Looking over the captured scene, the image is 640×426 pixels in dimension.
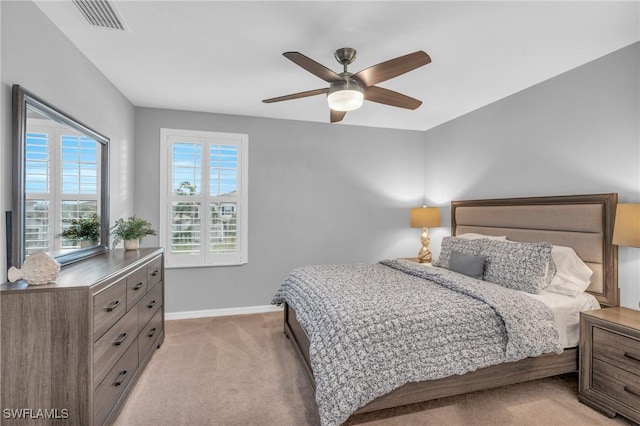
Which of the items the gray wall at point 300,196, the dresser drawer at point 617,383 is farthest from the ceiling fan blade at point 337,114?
the dresser drawer at point 617,383

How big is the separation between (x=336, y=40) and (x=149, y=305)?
8.53 ft

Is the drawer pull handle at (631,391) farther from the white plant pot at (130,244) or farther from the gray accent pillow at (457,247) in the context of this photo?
the white plant pot at (130,244)

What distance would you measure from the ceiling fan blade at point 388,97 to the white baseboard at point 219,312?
292 centimetres

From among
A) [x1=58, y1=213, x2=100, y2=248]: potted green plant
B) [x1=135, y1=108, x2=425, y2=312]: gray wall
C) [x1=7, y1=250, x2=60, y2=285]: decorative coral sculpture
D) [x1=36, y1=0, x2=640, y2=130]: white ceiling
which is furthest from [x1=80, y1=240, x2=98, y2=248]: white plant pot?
[x1=36, y1=0, x2=640, y2=130]: white ceiling

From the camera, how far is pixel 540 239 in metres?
2.96

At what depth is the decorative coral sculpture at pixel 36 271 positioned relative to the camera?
5.05ft

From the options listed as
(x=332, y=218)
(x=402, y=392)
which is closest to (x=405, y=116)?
(x=332, y=218)

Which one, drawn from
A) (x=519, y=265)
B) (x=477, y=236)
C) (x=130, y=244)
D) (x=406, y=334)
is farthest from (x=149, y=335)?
(x=477, y=236)

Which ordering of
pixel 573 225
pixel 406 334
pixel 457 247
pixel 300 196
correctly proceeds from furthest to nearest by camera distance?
pixel 300 196 → pixel 457 247 → pixel 573 225 → pixel 406 334

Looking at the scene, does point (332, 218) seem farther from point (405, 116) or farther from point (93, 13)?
point (93, 13)

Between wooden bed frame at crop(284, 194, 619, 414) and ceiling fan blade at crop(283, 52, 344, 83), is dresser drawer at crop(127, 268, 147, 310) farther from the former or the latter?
ceiling fan blade at crop(283, 52, 344, 83)

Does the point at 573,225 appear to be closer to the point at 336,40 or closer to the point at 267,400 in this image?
the point at 336,40

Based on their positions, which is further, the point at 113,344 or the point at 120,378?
the point at 120,378

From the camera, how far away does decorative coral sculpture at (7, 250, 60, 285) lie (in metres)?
1.54
